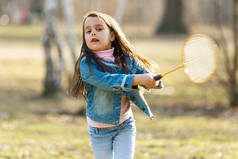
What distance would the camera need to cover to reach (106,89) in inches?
144

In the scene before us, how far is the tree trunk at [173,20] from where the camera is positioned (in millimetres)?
33125

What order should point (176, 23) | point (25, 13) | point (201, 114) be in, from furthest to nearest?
1. point (25, 13)
2. point (176, 23)
3. point (201, 114)

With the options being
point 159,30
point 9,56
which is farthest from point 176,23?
point 9,56

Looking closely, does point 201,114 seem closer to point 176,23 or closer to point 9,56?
point 9,56

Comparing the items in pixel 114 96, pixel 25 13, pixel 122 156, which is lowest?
pixel 25 13

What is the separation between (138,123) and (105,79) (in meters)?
6.34

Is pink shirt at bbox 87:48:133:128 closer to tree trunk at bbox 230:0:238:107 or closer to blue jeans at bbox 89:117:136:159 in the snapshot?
blue jeans at bbox 89:117:136:159

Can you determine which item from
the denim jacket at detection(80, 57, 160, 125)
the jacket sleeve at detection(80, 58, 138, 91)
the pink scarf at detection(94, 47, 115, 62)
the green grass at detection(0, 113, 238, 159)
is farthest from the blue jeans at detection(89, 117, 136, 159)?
the green grass at detection(0, 113, 238, 159)

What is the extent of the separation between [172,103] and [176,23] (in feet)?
72.5

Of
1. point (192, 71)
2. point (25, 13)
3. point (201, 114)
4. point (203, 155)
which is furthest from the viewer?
point (25, 13)

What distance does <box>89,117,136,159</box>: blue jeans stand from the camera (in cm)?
376

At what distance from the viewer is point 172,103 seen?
12.3 m

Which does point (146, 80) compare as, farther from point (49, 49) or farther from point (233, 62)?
point (49, 49)

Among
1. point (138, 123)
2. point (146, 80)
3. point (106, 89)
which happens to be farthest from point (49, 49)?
point (146, 80)
